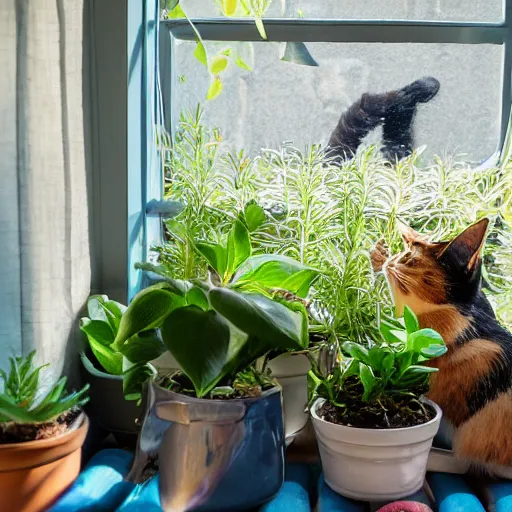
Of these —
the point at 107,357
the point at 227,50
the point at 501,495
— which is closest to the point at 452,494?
the point at 501,495

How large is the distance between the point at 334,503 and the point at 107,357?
0.36m

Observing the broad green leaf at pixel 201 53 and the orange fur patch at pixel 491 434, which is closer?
the orange fur patch at pixel 491 434

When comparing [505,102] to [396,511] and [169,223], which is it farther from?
[396,511]

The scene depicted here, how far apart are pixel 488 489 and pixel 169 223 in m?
0.56

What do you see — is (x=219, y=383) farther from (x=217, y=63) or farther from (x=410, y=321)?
(x=217, y=63)

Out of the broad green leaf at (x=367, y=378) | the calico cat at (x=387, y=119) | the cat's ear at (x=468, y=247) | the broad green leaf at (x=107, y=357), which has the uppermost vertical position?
the calico cat at (x=387, y=119)

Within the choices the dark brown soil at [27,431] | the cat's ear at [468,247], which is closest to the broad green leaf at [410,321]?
the cat's ear at [468,247]

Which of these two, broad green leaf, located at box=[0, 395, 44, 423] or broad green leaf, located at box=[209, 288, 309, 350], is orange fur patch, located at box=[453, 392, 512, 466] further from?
broad green leaf, located at box=[0, 395, 44, 423]

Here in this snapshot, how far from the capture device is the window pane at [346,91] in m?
1.09

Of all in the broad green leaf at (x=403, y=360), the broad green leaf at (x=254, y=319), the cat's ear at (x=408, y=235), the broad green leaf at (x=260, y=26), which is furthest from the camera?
the broad green leaf at (x=260, y=26)

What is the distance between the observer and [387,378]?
2.64 feet

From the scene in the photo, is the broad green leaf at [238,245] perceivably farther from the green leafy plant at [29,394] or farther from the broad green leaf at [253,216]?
the green leafy plant at [29,394]

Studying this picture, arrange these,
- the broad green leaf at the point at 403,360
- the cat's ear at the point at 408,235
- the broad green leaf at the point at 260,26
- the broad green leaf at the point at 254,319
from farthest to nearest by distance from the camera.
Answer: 1. the broad green leaf at the point at 260,26
2. the cat's ear at the point at 408,235
3. the broad green leaf at the point at 403,360
4. the broad green leaf at the point at 254,319

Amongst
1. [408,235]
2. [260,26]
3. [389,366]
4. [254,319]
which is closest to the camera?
[254,319]
